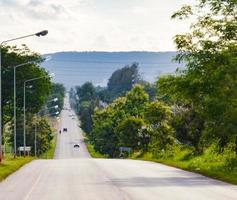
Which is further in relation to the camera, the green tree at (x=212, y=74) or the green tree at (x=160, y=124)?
the green tree at (x=160, y=124)

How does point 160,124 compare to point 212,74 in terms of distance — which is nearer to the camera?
point 212,74

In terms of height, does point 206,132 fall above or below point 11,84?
below

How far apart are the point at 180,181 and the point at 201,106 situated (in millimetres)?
11172

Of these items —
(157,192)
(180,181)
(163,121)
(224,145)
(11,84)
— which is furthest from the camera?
(11,84)

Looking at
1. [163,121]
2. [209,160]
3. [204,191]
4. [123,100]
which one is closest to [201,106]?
[209,160]

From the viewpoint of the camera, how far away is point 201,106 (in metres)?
41.1

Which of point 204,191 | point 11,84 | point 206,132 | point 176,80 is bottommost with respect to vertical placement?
→ point 204,191

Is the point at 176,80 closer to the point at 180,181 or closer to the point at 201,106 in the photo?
the point at 201,106

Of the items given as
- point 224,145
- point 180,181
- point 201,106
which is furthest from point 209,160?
point 180,181

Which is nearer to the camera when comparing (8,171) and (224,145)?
(8,171)

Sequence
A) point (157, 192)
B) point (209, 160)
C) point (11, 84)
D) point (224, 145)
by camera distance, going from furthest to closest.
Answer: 1. point (11, 84)
2. point (209, 160)
3. point (224, 145)
4. point (157, 192)

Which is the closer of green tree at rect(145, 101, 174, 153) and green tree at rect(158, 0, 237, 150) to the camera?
green tree at rect(158, 0, 237, 150)

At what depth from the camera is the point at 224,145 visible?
43.3 meters

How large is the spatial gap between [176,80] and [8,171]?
10507 millimetres
